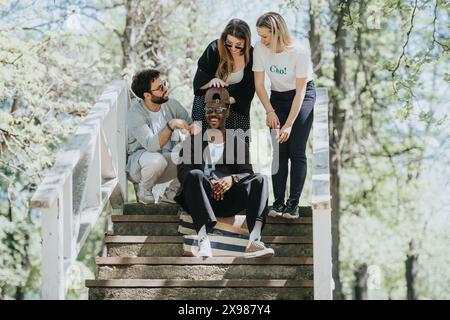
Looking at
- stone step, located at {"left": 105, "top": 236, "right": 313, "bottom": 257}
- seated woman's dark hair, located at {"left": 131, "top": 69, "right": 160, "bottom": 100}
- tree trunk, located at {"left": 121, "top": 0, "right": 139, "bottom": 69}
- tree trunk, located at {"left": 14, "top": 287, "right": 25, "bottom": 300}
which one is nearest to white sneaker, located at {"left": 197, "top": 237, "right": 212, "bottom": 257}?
stone step, located at {"left": 105, "top": 236, "right": 313, "bottom": 257}

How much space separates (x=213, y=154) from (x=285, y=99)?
662mm

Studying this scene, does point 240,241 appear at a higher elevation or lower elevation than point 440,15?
lower

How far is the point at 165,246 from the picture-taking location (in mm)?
6418

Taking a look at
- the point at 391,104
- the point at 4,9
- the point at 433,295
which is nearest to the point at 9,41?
the point at 4,9

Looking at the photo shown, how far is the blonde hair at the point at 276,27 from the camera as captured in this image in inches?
249

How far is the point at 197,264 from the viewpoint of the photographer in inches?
239

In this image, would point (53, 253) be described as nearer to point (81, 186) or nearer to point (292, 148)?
point (81, 186)

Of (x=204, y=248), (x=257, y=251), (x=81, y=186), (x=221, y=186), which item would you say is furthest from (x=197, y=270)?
(x=81, y=186)

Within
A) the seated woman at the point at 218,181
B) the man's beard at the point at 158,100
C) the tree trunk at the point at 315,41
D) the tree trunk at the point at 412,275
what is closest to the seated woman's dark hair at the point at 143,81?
the man's beard at the point at 158,100

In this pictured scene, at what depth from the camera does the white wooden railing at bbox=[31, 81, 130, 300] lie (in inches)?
205
